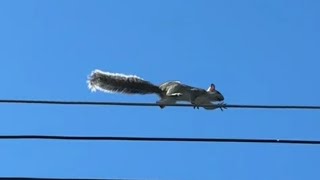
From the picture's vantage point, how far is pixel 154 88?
1302 cm

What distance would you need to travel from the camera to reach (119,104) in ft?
26.3

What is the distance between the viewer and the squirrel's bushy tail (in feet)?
38.6

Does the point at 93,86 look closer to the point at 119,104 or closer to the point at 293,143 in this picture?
the point at 119,104

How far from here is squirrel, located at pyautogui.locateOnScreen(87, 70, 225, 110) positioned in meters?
11.9

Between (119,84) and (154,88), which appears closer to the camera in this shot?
(119,84)

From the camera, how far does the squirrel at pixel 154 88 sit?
11.9 metres

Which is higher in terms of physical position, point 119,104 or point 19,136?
point 119,104

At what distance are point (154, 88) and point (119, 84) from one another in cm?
96

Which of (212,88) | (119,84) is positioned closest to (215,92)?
(212,88)

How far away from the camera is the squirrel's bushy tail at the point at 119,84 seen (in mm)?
11758

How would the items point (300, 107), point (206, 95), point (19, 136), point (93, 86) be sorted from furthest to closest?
point (206, 95) < point (93, 86) < point (300, 107) < point (19, 136)

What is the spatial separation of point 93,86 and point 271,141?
4702 mm

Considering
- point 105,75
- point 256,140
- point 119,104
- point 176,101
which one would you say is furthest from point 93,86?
point 256,140

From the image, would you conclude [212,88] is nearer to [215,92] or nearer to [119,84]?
[215,92]
